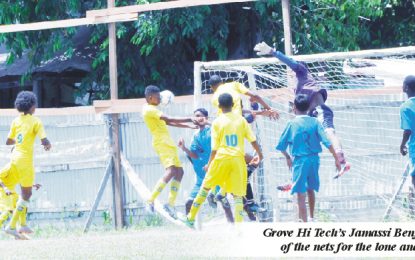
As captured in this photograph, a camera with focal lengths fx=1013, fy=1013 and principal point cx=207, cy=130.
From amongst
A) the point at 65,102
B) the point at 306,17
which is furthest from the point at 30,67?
the point at 306,17

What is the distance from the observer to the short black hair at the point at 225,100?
12.3m

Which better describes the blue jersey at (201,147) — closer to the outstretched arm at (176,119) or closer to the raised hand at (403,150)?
the outstretched arm at (176,119)

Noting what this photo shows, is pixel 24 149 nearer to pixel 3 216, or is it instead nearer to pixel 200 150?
pixel 3 216

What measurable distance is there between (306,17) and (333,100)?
4.71 meters

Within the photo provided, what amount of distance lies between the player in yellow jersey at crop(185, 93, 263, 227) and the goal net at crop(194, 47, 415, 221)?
84.8 inches

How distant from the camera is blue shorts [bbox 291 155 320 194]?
1180cm

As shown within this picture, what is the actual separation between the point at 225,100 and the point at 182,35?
21.5 feet

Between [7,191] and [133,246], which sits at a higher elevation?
[7,191]

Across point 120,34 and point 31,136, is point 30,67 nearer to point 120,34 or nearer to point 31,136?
point 120,34

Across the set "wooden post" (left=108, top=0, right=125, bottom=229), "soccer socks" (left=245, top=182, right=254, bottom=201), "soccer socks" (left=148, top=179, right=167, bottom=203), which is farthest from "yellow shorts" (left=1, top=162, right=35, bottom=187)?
"soccer socks" (left=245, top=182, right=254, bottom=201)

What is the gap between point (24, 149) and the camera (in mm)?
13930

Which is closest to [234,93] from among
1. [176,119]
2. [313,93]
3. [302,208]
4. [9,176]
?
[176,119]

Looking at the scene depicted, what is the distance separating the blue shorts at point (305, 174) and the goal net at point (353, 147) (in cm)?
266

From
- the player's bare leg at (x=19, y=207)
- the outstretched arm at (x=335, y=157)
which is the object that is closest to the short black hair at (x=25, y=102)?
the player's bare leg at (x=19, y=207)
